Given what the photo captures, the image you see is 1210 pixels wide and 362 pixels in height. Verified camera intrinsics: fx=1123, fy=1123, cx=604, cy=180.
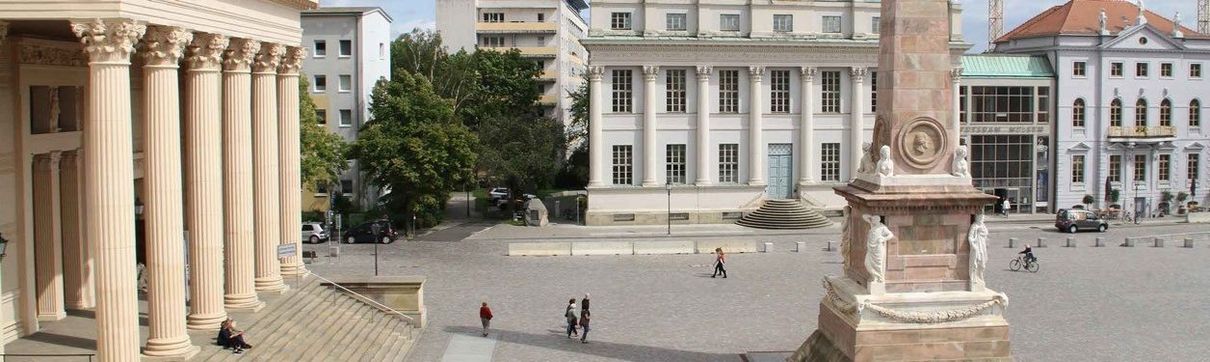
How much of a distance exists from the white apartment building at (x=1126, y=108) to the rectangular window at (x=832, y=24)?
14206 mm

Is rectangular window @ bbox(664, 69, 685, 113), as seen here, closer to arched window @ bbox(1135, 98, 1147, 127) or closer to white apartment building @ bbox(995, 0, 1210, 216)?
white apartment building @ bbox(995, 0, 1210, 216)

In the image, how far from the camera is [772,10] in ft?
202

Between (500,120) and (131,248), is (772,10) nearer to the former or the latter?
(500,120)

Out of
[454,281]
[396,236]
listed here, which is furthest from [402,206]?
[454,281]

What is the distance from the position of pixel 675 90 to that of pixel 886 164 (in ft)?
129

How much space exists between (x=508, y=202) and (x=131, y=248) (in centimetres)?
4971

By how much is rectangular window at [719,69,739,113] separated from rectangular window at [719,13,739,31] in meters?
2.33

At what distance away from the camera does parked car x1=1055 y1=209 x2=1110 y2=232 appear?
58.2 m

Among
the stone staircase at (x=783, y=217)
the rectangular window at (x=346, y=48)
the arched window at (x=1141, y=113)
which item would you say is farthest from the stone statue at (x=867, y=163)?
the arched window at (x=1141, y=113)

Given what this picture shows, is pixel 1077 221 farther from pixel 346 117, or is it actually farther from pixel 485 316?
pixel 346 117

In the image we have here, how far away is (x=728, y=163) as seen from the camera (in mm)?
62375

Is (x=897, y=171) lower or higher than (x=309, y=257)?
higher

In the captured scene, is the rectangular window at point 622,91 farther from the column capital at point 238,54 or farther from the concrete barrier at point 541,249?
the column capital at point 238,54

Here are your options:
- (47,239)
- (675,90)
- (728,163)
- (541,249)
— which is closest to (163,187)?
(47,239)
